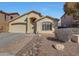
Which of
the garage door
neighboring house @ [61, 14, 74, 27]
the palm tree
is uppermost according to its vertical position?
the palm tree

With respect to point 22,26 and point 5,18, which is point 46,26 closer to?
point 22,26

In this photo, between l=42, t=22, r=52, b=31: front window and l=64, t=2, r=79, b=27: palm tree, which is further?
l=42, t=22, r=52, b=31: front window

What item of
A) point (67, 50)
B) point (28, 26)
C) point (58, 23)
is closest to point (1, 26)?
point (28, 26)

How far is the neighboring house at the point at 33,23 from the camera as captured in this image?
688cm

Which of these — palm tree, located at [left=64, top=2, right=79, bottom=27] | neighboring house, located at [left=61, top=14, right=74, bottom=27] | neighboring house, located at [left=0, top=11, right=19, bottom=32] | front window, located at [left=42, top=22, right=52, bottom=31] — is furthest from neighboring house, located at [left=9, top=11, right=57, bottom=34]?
palm tree, located at [left=64, top=2, right=79, bottom=27]

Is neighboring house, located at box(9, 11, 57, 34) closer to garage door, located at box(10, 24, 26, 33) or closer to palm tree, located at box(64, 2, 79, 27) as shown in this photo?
garage door, located at box(10, 24, 26, 33)

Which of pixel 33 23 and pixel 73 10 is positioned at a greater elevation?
pixel 73 10

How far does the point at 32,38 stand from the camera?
7.03 meters

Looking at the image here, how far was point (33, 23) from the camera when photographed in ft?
22.9

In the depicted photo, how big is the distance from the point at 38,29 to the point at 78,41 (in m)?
1.48

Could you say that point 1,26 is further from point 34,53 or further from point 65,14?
point 65,14

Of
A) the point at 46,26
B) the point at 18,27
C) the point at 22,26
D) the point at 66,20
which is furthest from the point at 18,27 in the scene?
the point at 66,20

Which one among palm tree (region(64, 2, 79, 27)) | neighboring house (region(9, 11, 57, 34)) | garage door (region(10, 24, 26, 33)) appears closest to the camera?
palm tree (region(64, 2, 79, 27))

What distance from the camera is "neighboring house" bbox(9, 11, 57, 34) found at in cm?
688
